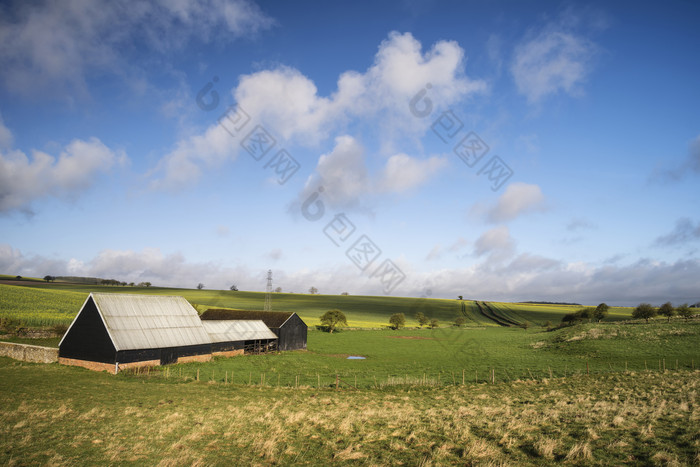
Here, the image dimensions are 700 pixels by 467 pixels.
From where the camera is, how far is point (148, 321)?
1529 inches

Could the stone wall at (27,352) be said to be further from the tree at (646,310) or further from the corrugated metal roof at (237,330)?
the tree at (646,310)

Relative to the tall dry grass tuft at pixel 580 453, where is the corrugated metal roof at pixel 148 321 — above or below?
above

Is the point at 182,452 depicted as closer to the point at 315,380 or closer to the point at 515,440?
the point at 515,440

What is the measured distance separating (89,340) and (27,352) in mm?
5894

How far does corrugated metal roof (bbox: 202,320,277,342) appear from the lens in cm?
4725

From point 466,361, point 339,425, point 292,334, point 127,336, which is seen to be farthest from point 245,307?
point 339,425

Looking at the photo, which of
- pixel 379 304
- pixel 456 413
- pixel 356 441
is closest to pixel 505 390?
pixel 456 413

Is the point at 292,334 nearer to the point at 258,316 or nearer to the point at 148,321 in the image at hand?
the point at 258,316

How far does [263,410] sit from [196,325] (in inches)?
1085

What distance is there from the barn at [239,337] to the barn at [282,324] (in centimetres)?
120

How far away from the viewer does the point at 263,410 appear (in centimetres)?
2016

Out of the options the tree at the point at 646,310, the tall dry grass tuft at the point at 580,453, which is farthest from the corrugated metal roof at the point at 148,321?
the tree at the point at 646,310

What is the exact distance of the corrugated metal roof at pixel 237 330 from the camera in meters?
47.2

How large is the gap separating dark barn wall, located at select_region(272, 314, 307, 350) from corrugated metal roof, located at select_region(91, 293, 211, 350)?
14.9 m
